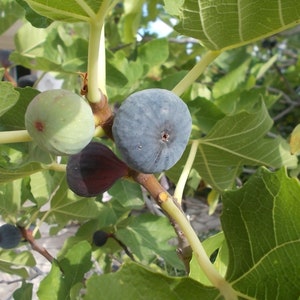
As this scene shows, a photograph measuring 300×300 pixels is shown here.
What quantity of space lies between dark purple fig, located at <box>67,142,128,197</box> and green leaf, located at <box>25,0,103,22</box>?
0.26 m

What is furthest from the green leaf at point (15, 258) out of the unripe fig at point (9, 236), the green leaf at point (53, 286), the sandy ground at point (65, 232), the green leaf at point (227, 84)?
the sandy ground at point (65, 232)

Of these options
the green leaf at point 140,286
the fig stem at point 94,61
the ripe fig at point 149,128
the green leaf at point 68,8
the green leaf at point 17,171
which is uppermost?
the green leaf at point 68,8

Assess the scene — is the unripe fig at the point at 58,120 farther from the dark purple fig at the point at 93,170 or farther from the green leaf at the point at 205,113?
the green leaf at the point at 205,113

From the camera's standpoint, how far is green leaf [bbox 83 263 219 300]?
2.50 feet

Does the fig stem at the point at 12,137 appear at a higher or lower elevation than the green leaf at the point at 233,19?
lower

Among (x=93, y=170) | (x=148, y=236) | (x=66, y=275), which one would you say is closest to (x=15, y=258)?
(x=148, y=236)

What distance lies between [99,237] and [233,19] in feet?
4.31

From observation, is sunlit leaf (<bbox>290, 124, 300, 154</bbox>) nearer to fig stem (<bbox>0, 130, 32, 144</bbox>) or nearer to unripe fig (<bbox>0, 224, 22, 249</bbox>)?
fig stem (<bbox>0, 130, 32, 144</bbox>)

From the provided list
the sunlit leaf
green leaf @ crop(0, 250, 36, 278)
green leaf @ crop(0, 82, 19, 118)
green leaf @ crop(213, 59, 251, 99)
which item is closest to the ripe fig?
green leaf @ crop(0, 82, 19, 118)

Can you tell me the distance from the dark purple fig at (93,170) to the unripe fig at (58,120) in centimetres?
18

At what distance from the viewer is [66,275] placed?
4.54 feet

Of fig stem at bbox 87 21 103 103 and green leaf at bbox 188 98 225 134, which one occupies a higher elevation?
fig stem at bbox 87 21 103 103

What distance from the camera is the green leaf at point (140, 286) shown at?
76cm

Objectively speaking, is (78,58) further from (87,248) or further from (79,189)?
(79,189)
